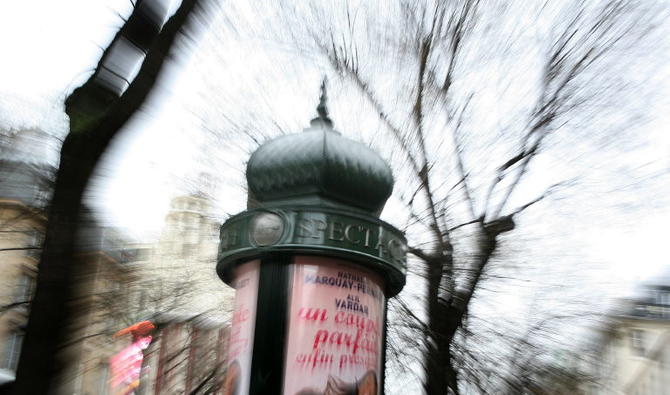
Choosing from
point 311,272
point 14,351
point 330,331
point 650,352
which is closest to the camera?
point 330,331

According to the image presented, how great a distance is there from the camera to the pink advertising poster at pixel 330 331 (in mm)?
5652

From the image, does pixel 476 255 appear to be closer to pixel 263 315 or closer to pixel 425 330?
pixel 425 330

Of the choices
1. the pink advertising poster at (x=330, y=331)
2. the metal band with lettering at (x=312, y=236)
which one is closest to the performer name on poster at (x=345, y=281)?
the pink advertising poster at (x=330, y=331)

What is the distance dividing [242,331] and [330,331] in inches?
28.0

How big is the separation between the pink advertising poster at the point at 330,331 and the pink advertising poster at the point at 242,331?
34 centimetres

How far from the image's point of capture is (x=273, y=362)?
567 centimetres

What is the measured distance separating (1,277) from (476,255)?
25.5 ft

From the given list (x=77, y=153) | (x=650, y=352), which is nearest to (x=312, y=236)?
(x=77, y=153)

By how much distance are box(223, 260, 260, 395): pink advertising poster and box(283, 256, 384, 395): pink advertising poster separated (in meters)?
0.34

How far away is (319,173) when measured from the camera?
6.29 meters

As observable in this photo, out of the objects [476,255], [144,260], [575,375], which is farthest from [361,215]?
[144,260]

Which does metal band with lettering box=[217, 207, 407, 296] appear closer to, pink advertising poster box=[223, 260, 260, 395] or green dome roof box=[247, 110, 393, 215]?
pink advertising poster box=[223, 260, 260, 395]

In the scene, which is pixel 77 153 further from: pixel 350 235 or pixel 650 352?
pixel 650 352

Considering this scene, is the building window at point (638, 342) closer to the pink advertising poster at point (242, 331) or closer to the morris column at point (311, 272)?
the morris column at point (311, 272)
